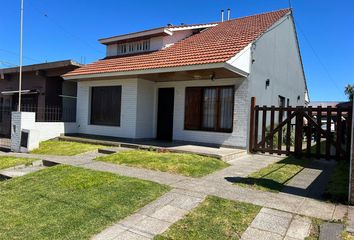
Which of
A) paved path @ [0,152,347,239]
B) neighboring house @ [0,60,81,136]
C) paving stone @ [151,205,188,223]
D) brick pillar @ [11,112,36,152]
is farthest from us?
neighboring house @ [0,60,81,136]

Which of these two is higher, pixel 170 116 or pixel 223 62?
pixel 223 62

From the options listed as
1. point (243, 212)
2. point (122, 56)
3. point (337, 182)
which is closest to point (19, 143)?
point (122, 56)

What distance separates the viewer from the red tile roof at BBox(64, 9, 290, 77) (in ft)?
36.5

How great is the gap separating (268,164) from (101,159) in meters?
5.27

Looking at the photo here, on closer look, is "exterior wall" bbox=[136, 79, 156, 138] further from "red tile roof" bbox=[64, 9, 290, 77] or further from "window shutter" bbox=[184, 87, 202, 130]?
"window shutter" bbox=[184, 87, 202, 130]

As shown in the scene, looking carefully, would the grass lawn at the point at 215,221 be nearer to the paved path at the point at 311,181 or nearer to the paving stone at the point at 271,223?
the paving stone at the point at 271,223

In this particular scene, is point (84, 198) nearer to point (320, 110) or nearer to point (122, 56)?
point (320, 110)

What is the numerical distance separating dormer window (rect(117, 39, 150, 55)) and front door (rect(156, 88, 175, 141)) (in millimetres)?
3358

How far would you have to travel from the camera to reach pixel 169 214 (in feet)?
16.5

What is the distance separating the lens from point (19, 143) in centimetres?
1214

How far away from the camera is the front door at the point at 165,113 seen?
13758 mm

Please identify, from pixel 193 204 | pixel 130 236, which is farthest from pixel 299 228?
pixel 130 236

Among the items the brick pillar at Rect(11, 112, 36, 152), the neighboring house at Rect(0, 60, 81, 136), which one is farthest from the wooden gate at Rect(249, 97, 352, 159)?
the neighboring house at Rect(0, 60, 81, 136)

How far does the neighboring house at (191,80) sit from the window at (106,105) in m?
0.05
